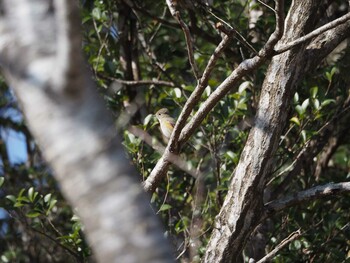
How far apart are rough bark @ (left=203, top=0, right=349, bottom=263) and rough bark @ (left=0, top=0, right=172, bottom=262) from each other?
228 centimetres

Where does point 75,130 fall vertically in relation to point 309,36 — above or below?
above

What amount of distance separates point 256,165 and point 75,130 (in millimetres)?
2355

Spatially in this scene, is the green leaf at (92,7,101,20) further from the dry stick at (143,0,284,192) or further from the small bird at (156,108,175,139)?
the dry stick at (143,0,284,192)

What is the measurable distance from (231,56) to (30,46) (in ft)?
12.9

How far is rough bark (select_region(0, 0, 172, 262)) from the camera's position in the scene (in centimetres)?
162

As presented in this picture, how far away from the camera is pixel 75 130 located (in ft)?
5.50

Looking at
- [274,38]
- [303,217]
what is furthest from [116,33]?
[274,38]

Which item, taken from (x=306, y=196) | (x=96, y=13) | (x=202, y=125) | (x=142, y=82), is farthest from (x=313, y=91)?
(x=96, y=13)

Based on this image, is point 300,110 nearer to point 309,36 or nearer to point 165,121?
point 165,121

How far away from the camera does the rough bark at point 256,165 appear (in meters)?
3.93

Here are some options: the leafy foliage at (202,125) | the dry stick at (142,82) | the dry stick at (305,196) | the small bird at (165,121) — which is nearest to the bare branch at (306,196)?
the dry stick at (305,196)

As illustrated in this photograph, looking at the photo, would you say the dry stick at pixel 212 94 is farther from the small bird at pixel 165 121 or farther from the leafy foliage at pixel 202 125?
the small bird at pixel 165 121

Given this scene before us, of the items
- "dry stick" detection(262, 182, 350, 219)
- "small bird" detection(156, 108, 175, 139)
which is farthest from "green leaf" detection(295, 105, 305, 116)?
"small bird" detection(156, 108, 175, 139)

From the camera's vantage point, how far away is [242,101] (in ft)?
16.1
